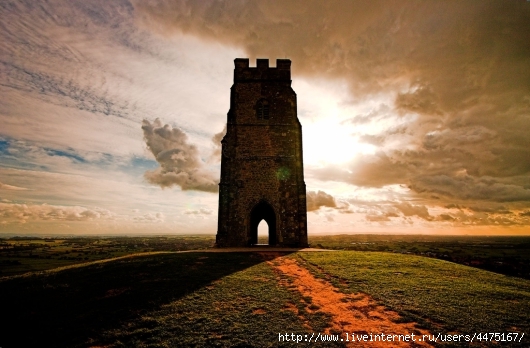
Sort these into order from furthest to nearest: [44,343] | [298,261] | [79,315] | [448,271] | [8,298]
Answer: [298,261]
[448,271]
[8,298]
[79,315]
[44,343]

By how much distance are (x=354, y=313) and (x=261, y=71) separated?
69.4 feet

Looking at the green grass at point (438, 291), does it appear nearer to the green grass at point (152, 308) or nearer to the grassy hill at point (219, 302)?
the grassy hill at point (219, 302)

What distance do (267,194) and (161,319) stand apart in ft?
50.1

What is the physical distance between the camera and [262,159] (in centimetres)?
2280

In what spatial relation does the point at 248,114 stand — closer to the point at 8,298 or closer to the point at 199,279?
the point at 199,279

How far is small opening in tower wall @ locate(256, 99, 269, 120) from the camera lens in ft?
77.4

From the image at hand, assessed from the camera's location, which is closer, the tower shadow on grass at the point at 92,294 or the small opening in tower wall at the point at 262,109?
the tower shadow on grass at the point at 92,294

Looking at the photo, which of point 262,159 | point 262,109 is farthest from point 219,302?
Answer: point 262,109

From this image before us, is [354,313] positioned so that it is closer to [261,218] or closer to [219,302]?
[219,302]

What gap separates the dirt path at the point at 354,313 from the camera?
6712 mm

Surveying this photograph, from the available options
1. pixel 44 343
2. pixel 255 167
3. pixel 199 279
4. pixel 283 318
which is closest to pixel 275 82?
pixel 255 167

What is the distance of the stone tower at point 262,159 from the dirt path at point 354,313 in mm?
10751

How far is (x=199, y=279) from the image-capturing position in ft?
35.8

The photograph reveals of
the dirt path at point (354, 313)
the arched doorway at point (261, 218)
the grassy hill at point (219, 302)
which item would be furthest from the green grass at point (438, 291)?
the arched doorway at point (261, 218)
